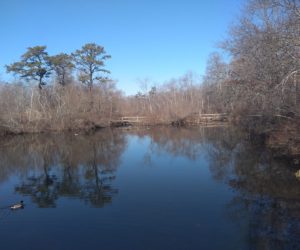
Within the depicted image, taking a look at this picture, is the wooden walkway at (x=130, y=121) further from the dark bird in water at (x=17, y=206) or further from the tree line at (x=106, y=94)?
the dark bird in water at (x=17, y=206)

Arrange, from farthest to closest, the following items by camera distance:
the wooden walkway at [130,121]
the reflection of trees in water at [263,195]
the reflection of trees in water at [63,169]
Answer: the wooden walkway at [130,121]
the reflection of trees in water at [63,169]
the reflection of trees in water at [263,195]

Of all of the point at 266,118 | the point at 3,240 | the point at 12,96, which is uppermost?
the point at 12,96

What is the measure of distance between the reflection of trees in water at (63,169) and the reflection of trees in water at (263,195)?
5728 millimetres

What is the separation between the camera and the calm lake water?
32.0 feet

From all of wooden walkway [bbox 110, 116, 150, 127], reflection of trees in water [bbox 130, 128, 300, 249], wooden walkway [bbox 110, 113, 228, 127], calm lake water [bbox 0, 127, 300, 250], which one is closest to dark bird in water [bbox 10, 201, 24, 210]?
calm lake water [bbox 0, 127, 300, 250]

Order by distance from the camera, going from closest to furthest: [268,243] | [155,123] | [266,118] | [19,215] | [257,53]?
[268,243] < [19,215] < [257,53] < [266,118] < [155,123]

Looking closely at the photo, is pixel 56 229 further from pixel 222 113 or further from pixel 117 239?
pixel 222 113

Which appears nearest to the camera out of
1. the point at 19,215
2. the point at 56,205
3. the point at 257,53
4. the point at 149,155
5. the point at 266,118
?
the point at 19,215

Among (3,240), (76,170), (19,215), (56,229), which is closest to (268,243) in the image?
(56,229)

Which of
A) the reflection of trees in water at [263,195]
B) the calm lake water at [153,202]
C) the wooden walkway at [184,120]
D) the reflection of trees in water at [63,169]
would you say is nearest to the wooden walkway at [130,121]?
the wooden walkway at [184,120]

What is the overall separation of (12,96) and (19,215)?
3990 centimetres

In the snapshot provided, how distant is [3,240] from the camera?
1023 centimetres

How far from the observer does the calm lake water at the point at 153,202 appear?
9750 mm

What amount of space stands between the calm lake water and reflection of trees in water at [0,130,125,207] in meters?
0.06
